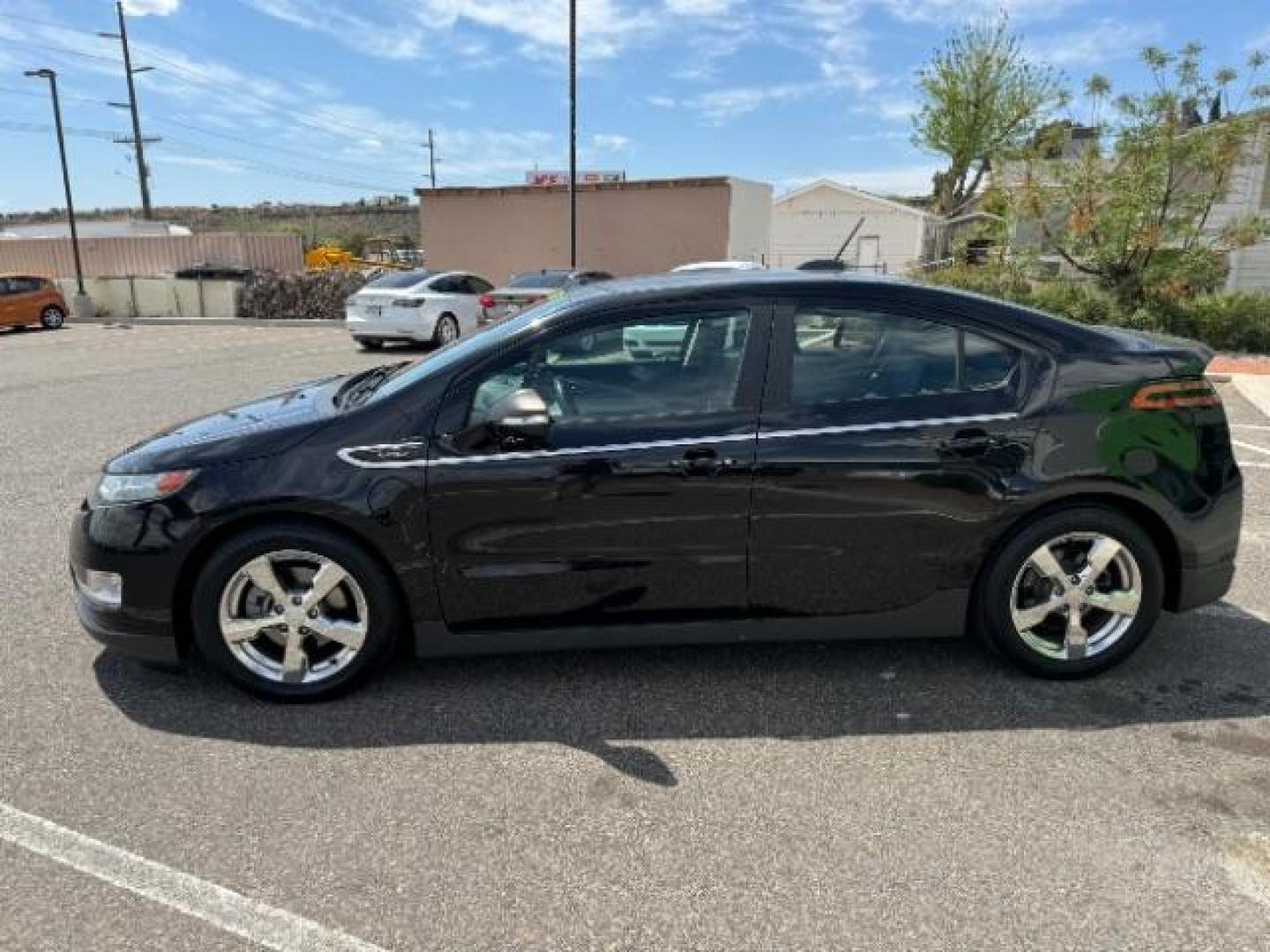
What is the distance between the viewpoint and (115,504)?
Answer: 10.3 feet

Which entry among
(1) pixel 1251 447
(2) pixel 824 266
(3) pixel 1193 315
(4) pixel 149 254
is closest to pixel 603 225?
(3) pixel 1193 315

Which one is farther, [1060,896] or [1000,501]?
[1000,501]

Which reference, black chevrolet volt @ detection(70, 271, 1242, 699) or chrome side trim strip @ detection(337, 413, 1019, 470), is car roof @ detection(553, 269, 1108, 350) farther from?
chrome side trim strip @ detection(337, 413, 1019, 470)

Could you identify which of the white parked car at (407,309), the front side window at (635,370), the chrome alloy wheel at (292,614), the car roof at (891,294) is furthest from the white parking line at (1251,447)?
the white parked car at (407,309)

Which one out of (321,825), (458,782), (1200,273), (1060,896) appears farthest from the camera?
(1200,273)

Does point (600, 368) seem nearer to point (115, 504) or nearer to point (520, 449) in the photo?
point (520, 449)

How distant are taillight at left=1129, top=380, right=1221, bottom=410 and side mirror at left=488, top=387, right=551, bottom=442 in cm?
218

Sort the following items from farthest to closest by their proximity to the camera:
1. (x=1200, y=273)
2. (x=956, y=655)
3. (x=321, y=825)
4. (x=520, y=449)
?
(x=1200, y=273)
(x=956, y=655)
(x=520, y=449)
(x=321, y=825)

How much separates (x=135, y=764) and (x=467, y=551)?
4.12 ft

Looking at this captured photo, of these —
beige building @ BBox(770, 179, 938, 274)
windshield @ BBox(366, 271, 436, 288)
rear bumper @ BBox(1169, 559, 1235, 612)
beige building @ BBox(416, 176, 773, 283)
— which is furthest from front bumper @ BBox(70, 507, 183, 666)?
beige building @ BBox(770, 179, 938, 274)

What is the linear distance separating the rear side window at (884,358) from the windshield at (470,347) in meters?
0.93

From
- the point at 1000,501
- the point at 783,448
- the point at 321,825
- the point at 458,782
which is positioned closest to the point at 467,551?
the point at 458,782

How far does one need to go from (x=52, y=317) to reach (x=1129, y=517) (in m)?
26.8

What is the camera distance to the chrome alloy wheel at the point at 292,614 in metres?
3.13
